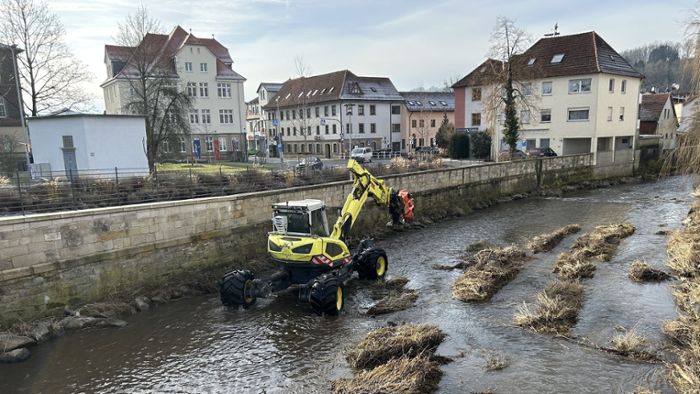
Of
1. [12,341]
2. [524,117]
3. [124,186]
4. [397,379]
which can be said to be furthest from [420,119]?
[397,379]

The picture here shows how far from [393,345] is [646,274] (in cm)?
871

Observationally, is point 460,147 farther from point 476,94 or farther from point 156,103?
point 156,103

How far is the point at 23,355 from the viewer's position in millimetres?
9797

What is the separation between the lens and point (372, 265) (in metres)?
13.8

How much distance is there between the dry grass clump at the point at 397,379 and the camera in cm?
766

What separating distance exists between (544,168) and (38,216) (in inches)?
1262

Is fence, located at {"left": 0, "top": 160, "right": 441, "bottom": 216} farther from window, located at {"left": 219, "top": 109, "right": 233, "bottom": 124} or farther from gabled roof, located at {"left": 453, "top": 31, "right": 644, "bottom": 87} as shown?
window, located at {"left": 219, "top": 109, "right": 233, "bottom": 124}

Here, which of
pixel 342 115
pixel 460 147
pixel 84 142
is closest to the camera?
pixel 84 142

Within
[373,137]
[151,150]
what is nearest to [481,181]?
[151,150]

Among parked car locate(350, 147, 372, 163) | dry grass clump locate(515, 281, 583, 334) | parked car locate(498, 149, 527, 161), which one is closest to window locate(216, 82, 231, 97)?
parked car locate(350, 147, 372, 163)

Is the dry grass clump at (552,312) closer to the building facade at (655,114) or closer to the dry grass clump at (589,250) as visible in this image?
the dry grass clump at (589,250)

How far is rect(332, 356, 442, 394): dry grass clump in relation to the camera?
7661 mm

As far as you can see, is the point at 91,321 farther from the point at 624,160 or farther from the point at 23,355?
the point at 624,160

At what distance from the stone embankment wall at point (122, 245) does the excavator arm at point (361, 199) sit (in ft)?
14.0
